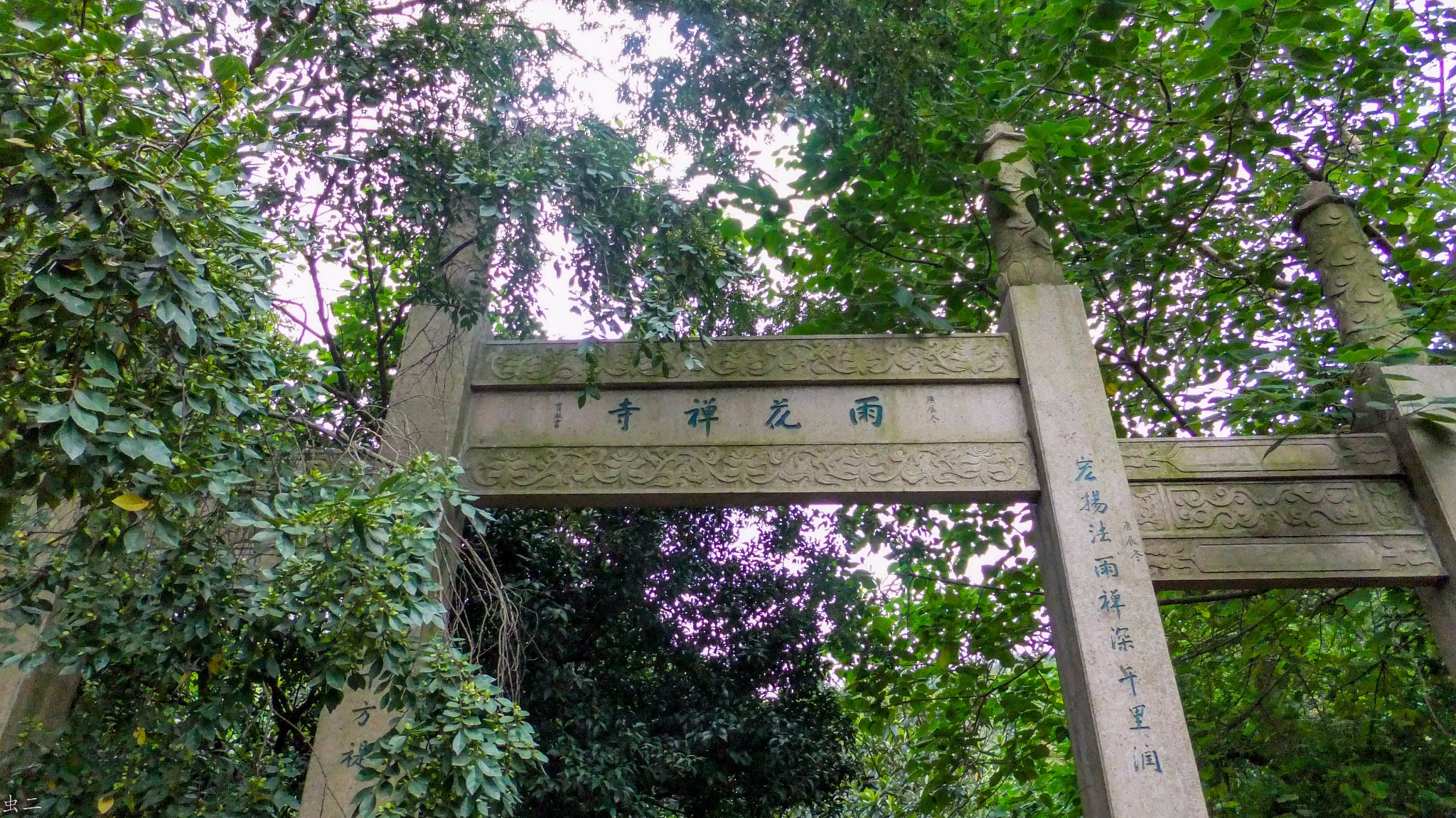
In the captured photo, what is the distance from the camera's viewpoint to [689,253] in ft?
12.5

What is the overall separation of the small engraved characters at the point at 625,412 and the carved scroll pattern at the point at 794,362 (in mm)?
116

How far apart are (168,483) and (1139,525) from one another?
3.61 m

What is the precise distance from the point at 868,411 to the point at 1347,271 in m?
2.46

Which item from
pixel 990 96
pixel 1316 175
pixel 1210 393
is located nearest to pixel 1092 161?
pixel 990 96

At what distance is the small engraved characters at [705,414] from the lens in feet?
13.9

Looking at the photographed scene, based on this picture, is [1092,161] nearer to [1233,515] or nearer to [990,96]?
[990,96]

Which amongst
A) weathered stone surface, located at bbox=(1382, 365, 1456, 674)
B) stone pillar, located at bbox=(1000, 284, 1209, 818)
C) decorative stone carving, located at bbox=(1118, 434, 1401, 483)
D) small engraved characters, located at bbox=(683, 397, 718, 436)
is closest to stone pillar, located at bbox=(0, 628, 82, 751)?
small engraved characters, located at bbox=(683, 397, 718, 436)

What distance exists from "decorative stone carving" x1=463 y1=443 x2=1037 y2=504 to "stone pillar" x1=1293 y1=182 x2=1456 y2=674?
5.47ft

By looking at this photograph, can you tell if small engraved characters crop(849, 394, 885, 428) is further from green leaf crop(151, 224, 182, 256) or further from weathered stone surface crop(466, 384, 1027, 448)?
green leaf crop(151, 224, 182, 256)

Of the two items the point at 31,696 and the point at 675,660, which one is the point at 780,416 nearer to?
the point at 675,660

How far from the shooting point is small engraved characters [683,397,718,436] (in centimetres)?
423

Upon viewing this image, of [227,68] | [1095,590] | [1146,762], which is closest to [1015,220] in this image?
[1095,590]

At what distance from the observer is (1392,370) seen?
167 inches

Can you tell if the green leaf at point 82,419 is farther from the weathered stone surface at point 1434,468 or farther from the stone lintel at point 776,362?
the weathered stone surface at point 1434,468
